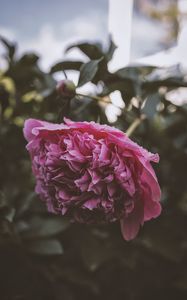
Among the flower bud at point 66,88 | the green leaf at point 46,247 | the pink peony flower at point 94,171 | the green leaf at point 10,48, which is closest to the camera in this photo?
the pink peony flower at point 94,171

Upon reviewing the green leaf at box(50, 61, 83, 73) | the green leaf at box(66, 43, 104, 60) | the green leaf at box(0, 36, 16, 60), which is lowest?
the green leaf at box(0, 36, 16, 60)

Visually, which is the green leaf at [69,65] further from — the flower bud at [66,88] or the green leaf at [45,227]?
the green leaf at [45,227]

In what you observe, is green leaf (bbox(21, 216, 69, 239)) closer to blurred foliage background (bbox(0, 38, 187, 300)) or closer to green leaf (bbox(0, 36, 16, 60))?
blurred foliage background (bbox(0, 38, 187, 300))

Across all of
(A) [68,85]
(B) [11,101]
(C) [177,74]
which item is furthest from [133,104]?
(B) [11,101]

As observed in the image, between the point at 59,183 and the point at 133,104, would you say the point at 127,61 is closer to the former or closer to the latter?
the point at 133,104

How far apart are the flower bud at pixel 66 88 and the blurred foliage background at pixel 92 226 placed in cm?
1

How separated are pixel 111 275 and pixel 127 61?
0.49 metres

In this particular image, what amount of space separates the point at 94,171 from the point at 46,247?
0.33 metres

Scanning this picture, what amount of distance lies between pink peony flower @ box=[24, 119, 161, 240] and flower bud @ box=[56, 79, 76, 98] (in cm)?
9

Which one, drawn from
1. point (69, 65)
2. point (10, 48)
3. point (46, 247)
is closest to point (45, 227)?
point (46, 247)

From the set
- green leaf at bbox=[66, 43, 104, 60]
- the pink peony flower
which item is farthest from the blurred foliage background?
the pink peony flower

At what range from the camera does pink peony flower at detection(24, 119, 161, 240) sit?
0.58m

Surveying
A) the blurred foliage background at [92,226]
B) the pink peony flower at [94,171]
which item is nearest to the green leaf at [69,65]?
the blurred foliage background at [92,226]

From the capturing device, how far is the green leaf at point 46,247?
84 centimetres
